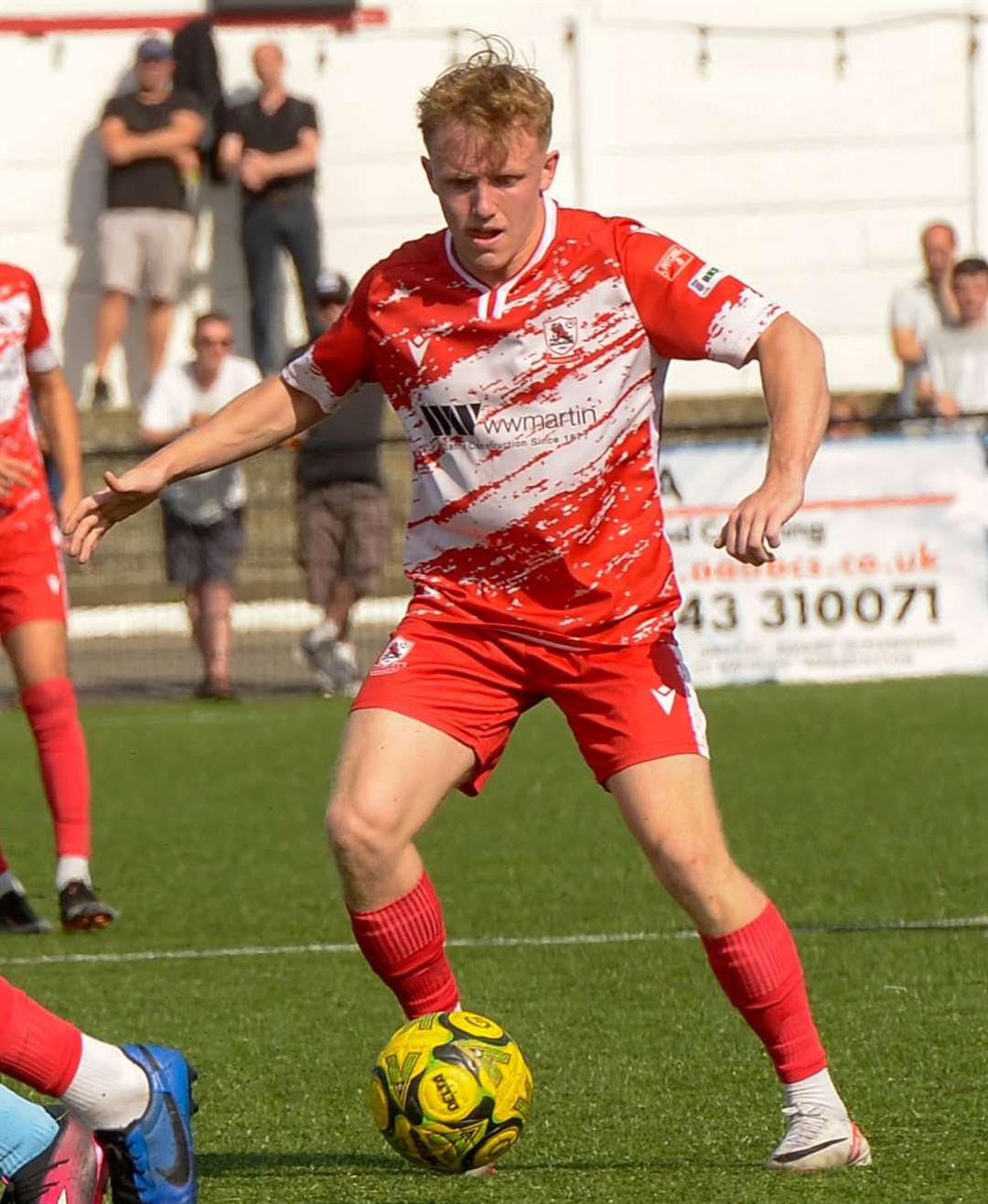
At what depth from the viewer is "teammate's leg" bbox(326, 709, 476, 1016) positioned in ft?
15.8

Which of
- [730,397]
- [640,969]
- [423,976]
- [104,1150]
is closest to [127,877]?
[640,969]

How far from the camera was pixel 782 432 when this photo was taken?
462cm

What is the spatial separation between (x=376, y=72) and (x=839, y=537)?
7291 mm

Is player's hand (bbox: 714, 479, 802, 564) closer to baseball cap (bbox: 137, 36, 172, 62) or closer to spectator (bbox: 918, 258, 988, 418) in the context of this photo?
spectator (bbox: 918, 258, 988, 418)

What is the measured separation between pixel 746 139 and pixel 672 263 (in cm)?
1520

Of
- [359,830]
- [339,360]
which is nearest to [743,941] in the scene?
[359,830]

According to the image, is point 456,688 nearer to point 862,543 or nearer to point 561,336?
point 561,336

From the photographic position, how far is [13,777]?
11.6 m

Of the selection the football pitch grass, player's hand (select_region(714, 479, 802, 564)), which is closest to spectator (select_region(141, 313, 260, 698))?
the football pitch grass

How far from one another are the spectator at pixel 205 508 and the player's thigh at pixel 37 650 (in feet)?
19.3

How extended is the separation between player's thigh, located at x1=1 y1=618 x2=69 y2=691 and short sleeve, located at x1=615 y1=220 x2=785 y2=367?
3422 millimetres

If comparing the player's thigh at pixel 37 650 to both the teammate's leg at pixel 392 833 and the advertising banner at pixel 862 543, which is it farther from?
the advertising banner at pixel 862 543

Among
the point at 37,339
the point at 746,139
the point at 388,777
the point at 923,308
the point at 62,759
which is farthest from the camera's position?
the point at 746,139

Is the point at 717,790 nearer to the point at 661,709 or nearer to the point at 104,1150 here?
the point at 661,709
